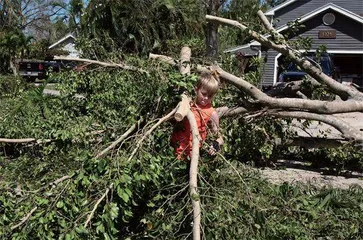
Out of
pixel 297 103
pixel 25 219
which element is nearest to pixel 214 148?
pixel 25 219

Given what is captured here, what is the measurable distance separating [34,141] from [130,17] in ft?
31.5

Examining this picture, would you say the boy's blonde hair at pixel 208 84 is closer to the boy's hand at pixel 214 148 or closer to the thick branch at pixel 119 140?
the boy's hand at pixel 214 148

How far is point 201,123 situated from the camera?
3.92 metres

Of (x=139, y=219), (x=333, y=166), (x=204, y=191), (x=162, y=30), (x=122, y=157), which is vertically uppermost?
(x=162, y=30)

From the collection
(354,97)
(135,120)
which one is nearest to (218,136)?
(135,120)

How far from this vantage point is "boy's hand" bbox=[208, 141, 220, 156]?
11.8 ft

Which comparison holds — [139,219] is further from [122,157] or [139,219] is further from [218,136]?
[218,136]

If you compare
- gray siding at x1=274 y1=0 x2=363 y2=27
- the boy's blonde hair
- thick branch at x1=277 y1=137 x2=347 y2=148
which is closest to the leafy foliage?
the boy's blonde hair

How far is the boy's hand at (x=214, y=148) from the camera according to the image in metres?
3.61

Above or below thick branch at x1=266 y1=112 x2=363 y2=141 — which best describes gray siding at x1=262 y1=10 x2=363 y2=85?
above

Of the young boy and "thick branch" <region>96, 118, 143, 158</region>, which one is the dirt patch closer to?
the young boy

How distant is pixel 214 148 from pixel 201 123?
29 centimetres

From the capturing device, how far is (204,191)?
10.6ft

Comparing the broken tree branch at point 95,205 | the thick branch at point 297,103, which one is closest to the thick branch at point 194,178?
the broken tree branch at point 95,205
